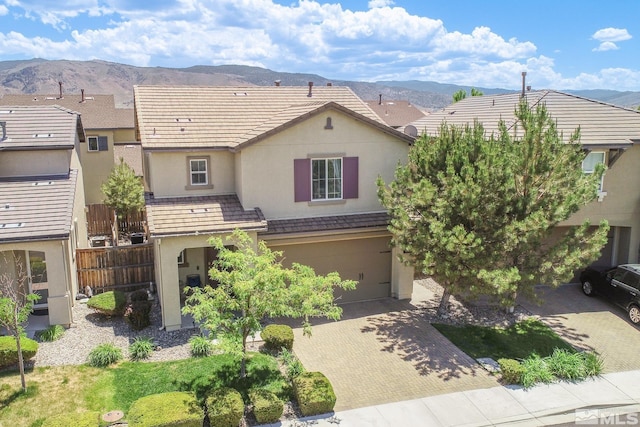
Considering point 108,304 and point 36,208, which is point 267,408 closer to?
point 108,304

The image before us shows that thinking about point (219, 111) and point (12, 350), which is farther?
point (219, 111)

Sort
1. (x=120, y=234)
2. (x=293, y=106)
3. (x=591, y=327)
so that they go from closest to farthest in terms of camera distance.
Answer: (x=591, y=327) < (x=293, y=106) < (x=120, y=234)

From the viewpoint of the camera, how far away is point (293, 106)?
21.0m

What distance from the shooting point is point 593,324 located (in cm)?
1742

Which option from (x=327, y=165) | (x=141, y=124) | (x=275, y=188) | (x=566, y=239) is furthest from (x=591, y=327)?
(x=141, y=124)

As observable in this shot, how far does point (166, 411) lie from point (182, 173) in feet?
30.6

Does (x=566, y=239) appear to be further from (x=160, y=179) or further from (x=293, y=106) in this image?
(x=160, y=179)

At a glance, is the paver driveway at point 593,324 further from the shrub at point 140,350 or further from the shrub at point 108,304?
the shrub at point 108,304

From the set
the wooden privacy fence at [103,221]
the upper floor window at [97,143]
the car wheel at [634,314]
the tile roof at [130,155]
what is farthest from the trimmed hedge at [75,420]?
the upper floor window at [97,143]

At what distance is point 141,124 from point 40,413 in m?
10.4

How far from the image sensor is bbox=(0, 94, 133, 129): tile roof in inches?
1361

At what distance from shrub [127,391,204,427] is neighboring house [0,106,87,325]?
6201mm

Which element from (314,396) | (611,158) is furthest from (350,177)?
(611,158)

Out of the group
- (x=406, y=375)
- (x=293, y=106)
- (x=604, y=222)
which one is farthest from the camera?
(x=293, y=106)
